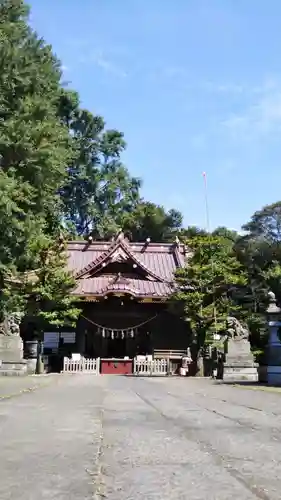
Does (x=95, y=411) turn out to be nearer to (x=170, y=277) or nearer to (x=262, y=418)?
(x=262, y=418)

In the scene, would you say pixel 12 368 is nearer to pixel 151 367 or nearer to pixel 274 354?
pixel 151 367

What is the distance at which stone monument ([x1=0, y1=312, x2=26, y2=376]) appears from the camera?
64.4ft

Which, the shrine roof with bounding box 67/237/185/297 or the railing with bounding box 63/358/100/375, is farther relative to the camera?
the shrine roof with bounding box 67/237/185/297

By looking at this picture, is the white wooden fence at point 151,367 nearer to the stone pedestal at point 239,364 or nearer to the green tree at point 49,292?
the green tree at point 49,292

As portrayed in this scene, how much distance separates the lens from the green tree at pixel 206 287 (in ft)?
79.5

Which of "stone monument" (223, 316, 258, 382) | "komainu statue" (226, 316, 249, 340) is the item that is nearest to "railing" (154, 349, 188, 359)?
"komainu statue" (226, 316, 249, 340)

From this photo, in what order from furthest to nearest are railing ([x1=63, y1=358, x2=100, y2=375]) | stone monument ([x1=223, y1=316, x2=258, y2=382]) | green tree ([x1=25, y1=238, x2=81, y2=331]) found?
1. railing ([x1=63, y1=358, x2=100, y2=375])
2. green tree ([x1=25, y1=238, x2=81, y2=331])
3. stone monument ([x1=223, y1=316, x2=258, y2=382])

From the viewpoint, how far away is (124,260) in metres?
31.2

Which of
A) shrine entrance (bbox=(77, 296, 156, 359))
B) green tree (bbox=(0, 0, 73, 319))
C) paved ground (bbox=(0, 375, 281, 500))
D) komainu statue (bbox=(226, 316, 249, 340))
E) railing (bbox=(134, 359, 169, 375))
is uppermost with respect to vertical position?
green tree (bbox=(0, 0, 73, 319))

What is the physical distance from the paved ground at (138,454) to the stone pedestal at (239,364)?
12.3 meters

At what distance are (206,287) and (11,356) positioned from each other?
30.8 feet

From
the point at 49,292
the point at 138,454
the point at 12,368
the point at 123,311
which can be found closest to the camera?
the point at 138,454

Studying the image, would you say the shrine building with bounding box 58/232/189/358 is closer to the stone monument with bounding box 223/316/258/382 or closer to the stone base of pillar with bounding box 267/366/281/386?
the stone monument with bounding box 223/316/258/382

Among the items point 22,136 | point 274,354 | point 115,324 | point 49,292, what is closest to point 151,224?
point 115,324
